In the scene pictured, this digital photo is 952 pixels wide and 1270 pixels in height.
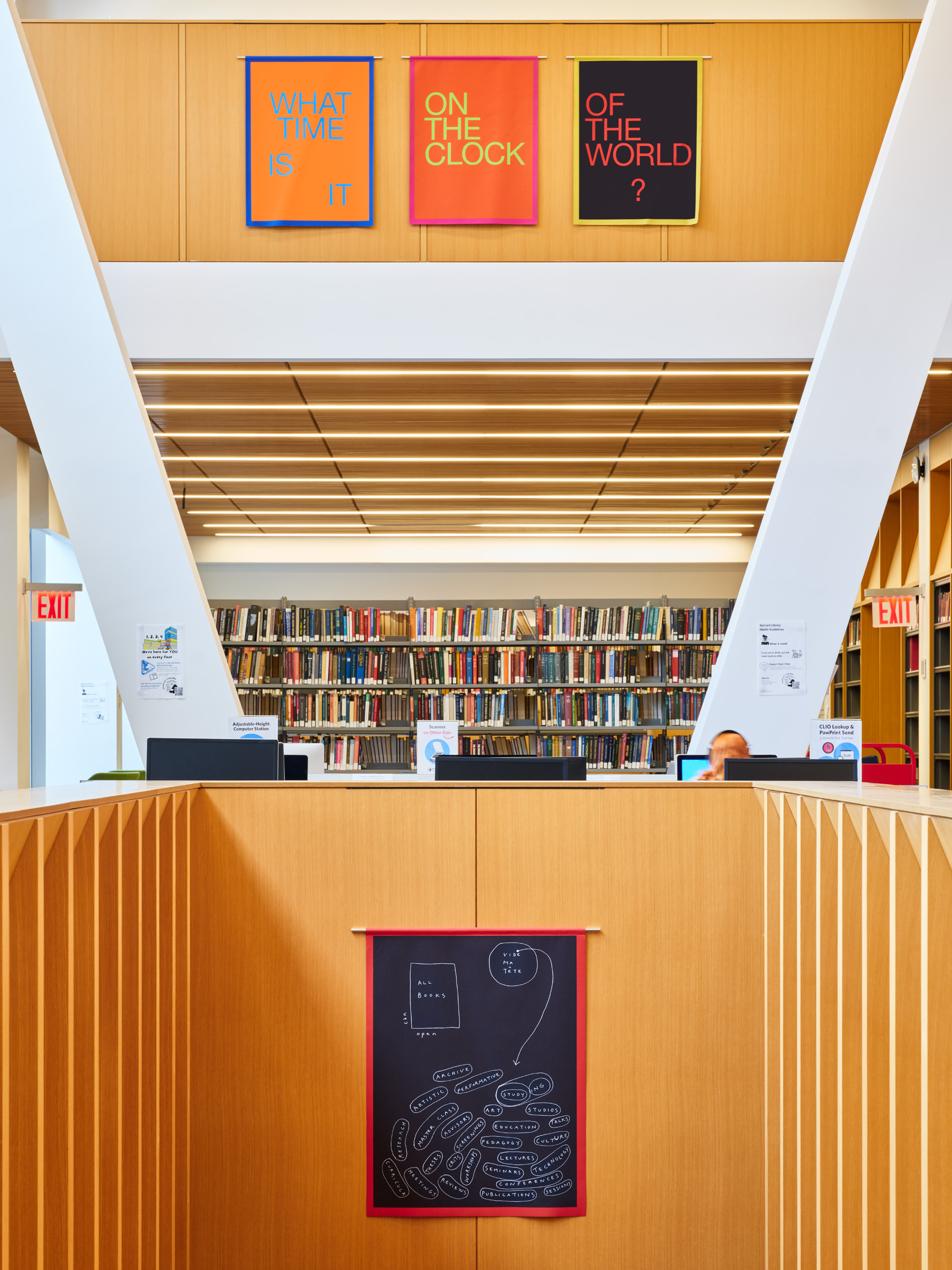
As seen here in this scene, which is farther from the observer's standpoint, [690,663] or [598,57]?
[690,663]

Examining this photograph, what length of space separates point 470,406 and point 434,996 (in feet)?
12.8

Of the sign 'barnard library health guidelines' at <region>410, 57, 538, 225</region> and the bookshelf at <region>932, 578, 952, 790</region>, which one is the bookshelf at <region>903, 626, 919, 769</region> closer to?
the bookshelf at <region>932, 578, 952, 790</region>

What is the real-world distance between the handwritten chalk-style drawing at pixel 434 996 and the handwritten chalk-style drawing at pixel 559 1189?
0.46 m

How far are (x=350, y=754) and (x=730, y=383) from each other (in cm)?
451

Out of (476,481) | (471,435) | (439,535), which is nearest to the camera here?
(471,435)

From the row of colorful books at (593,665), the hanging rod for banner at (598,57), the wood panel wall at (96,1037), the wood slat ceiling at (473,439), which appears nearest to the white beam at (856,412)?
the wood slat ceiling at (473,439)

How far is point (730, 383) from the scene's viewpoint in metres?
5.41

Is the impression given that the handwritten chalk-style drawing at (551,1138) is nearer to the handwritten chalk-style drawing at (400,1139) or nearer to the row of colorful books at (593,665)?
the handwritten chalk-style drawing at (400,1139)

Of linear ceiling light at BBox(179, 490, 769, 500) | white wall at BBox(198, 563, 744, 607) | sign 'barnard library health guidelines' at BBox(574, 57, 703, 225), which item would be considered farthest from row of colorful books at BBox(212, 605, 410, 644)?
sign 'barnard library health guidelines' at BBox(574, 57, 703, 225)

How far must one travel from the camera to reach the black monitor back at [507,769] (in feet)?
9.57

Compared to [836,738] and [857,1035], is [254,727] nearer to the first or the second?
[836,738]

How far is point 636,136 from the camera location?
5461 mm

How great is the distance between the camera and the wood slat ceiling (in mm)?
5344

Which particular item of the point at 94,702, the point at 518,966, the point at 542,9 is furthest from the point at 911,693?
the point at 94,702
